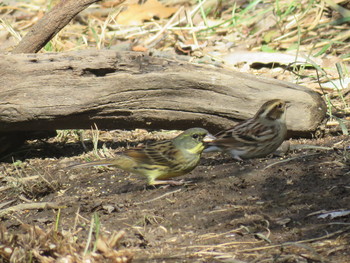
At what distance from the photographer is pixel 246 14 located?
39.5 feet

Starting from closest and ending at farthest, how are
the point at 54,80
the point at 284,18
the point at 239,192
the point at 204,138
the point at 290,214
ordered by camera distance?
the point at 290,214
the point at 239,192
the point at 204,138
the point at 54,80
the point at 284,18

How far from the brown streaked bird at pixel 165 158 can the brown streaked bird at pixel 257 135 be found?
0.61 m

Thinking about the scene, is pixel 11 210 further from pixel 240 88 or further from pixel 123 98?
pixel 240 88

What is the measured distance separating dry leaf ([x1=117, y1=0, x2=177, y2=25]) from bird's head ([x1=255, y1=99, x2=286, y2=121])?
18.5ft

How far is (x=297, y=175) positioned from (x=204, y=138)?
0.99 m

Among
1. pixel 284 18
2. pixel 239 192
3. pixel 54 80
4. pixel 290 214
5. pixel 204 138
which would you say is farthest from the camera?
pixel 284 18

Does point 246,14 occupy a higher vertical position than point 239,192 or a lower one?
lower

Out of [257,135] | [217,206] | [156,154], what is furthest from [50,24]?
[217,206]

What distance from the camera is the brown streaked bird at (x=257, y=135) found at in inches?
278

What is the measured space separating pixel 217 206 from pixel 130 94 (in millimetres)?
2190

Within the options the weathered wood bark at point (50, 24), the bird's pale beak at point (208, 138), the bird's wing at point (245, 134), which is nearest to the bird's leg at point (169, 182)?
the bird's pale beak at point (208, 138)

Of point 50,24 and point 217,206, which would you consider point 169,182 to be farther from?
point 50,24

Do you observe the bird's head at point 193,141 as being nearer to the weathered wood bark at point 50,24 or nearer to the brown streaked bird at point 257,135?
the brown streaked bird at point 257,135

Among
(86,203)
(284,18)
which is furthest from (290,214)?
(284,18)
